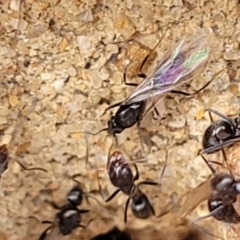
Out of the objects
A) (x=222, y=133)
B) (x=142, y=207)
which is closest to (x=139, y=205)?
(x=142, y=207)

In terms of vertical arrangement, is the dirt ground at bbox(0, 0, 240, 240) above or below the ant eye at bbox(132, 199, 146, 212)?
above

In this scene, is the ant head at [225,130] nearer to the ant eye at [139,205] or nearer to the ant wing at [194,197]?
the ant wing at [194,197]

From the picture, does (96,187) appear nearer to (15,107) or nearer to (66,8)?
(15,107)

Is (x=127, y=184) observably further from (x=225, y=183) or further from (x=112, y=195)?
(x=225, y=183)

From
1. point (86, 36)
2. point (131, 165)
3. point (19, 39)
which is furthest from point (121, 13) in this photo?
point (131, 165)

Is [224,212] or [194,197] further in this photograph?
[194,197]

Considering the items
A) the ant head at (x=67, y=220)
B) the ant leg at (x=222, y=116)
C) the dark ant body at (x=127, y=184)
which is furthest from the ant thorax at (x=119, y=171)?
the ant leg at (x=222, y=116)

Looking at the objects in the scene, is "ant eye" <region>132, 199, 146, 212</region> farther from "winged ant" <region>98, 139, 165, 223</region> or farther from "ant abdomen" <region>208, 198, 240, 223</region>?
"ant abdomen" <region>208, 198, 240, 223</region>

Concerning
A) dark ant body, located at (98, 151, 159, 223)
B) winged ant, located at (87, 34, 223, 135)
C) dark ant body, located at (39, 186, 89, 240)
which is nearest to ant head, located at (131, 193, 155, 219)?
dark ant body, located at (98, 151, 159, 223)
